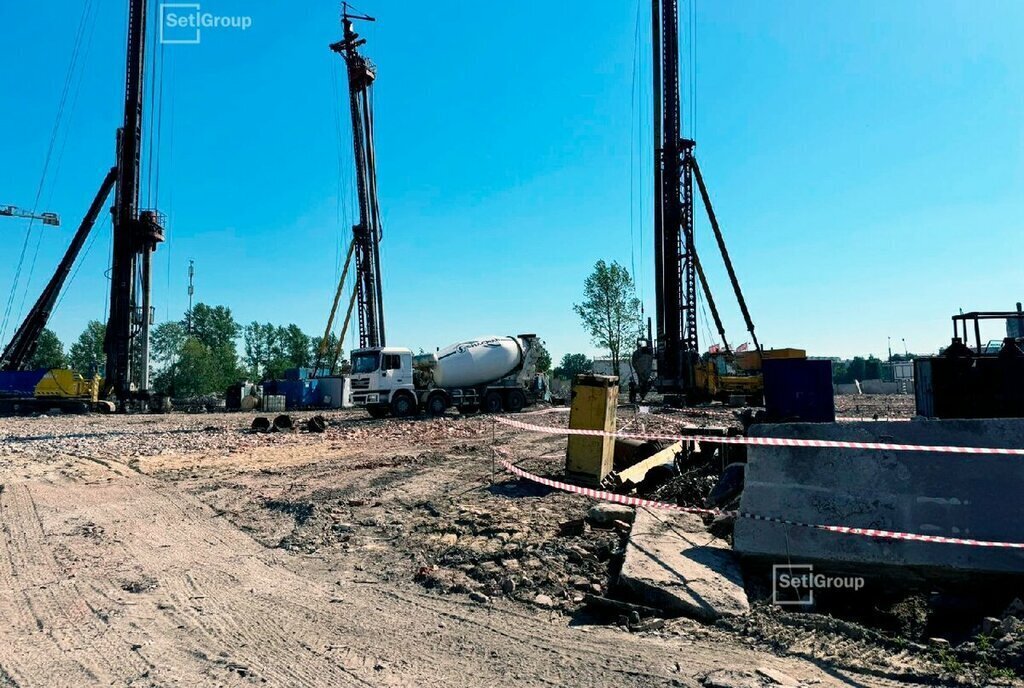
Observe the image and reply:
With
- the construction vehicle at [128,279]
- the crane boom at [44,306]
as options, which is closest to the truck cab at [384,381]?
the construction vehicle at [128,279]

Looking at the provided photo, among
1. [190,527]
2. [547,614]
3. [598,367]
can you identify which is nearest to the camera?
[547,614]

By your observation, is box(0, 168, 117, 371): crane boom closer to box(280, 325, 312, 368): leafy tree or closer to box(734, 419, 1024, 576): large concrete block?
box(734, 419, 1024, 576): large concrete block

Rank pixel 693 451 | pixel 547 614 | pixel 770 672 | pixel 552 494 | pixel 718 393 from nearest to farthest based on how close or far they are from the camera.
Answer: pixel 770 672 < pixel 547 614 < pixel 552 494 < pixel 693 451 < pixel 718 393

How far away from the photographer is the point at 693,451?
851cm

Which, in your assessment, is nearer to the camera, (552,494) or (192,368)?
(552,494)

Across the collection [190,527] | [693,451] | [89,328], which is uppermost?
[89,328]

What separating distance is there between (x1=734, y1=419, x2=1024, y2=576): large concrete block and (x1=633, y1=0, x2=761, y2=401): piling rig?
85.0ft

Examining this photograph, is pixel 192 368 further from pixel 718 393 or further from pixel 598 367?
pixel 718 393

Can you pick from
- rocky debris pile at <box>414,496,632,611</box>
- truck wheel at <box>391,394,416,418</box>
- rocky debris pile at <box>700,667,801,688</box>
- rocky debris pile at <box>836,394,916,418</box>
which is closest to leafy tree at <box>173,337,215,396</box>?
truck wheel at <box>391,394,416,418</box>

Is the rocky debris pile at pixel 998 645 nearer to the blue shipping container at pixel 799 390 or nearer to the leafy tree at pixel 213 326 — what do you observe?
the blue shipping container at pixel 799 390

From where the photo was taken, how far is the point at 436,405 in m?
24.1

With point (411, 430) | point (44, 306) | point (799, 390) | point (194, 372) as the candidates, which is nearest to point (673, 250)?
point (411, 430)

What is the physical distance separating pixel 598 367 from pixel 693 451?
153 feet

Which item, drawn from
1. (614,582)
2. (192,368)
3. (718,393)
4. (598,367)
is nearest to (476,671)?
(614,582)
